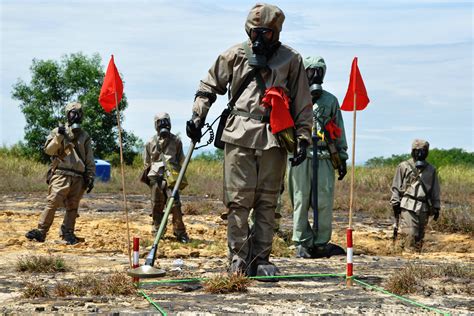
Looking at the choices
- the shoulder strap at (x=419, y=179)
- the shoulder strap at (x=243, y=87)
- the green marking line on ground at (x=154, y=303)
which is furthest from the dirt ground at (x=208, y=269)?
the shoulder strap at (x=243, y=87)

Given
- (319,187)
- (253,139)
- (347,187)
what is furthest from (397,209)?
(347,187)

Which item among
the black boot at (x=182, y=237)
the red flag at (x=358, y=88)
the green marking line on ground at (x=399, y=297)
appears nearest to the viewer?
the green marking line on ground at (x=399, y=297)

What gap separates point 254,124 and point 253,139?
0.15 m

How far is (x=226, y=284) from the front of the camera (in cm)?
866

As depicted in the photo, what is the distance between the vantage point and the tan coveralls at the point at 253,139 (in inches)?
364

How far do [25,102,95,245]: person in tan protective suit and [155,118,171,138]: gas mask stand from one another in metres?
1.13

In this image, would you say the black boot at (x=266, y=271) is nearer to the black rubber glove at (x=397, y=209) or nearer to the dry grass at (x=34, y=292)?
the dry grass at (x=34, y=292)

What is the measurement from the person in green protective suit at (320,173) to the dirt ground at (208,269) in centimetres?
36

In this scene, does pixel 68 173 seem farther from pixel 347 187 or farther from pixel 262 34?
pixel 347 187

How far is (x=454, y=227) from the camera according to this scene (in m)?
17.9

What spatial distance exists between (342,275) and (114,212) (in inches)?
439

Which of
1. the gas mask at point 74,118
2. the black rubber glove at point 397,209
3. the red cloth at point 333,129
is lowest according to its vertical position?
the black rubber glove at point 397,209

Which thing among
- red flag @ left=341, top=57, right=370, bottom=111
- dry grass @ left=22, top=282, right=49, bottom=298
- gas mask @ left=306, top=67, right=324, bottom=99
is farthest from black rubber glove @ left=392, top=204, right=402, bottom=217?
dry grass @ left=22, top=282, right=49, bottom=298

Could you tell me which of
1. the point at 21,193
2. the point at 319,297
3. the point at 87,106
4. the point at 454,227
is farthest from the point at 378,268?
the point at 87,106
